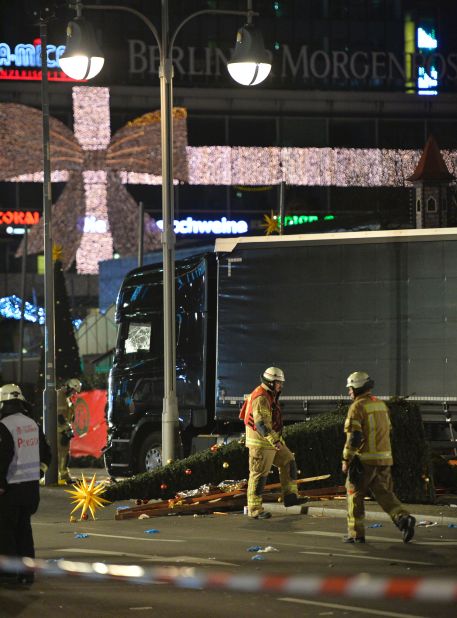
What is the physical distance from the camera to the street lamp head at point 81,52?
19859 mm

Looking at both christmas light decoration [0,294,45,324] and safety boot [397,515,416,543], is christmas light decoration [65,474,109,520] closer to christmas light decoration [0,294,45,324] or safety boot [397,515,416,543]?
safety boot [397,515,416,543]

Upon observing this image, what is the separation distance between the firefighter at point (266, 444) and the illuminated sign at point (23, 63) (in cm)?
5233

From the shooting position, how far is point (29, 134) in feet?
215

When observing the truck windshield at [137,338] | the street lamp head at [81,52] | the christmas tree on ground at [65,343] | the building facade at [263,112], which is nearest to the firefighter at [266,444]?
the street lamp head at [81,52]

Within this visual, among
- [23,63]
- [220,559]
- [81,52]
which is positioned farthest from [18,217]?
[220,559]

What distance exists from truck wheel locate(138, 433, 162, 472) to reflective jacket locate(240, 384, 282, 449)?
6598 millimetres

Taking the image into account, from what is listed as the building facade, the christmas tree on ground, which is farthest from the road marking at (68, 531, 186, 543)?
the building facade

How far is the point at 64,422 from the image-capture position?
25.5 m

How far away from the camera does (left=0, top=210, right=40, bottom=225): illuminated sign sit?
6950 centimetres

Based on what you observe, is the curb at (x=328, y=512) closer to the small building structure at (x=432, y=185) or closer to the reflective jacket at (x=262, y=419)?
the reflective jacket at (x=262, y=419)

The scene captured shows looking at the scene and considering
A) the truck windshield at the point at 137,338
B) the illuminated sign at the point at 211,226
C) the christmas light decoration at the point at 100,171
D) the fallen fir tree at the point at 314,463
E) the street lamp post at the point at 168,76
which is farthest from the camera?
the illuminated sign at the point at 211,226

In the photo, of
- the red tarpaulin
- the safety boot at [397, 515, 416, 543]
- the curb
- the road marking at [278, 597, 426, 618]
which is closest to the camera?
the road marking at [278, 597, 426, 618]

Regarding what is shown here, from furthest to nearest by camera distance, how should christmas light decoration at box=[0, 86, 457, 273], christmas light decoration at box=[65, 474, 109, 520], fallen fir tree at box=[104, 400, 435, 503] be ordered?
christmas light decoration at box=[0, 86, 457, 273] → christmas light decoration at box=[65, 474, 109, 520] → fallen fir tree at box=[104, 400, 435, 503]

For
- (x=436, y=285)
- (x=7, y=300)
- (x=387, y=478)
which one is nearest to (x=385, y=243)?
(x=436, y=285)
